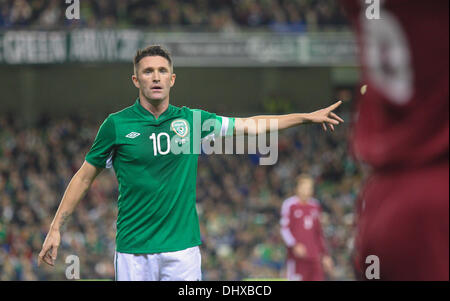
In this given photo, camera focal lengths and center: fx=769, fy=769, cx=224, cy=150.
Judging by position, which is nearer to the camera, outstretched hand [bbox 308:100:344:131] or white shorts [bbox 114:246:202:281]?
outstretched hand [bbox 308:100:344:131]

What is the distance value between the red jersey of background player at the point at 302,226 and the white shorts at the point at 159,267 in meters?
6.28

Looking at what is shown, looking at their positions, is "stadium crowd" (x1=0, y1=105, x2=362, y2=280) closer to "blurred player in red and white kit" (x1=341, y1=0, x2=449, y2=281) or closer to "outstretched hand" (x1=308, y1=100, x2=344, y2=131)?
"outstretched hand" (x1=308, y1=100, x2=344, y2=131)

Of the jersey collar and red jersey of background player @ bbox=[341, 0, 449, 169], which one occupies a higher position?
the jersey collar

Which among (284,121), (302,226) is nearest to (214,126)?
(284,121)

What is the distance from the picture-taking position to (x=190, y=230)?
455cm

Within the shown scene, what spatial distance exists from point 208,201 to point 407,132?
1545 cm

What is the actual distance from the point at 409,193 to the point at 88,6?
1896cm

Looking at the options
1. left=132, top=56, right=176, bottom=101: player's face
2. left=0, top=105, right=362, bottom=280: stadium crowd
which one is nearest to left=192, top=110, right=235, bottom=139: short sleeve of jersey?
left=132, top=56, right=176, bottom=101: player's face

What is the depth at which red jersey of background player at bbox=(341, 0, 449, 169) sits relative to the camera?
173 centimetres

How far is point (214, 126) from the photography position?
15.5ft

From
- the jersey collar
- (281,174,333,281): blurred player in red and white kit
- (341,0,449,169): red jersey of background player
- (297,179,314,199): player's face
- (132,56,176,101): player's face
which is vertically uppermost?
(132,56,176,101): player's face

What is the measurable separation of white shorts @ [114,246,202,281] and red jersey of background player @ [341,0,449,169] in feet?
8.89

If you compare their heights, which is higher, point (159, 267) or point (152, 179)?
point (152, 179)

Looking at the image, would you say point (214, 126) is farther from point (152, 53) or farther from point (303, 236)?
point (303, 236)
